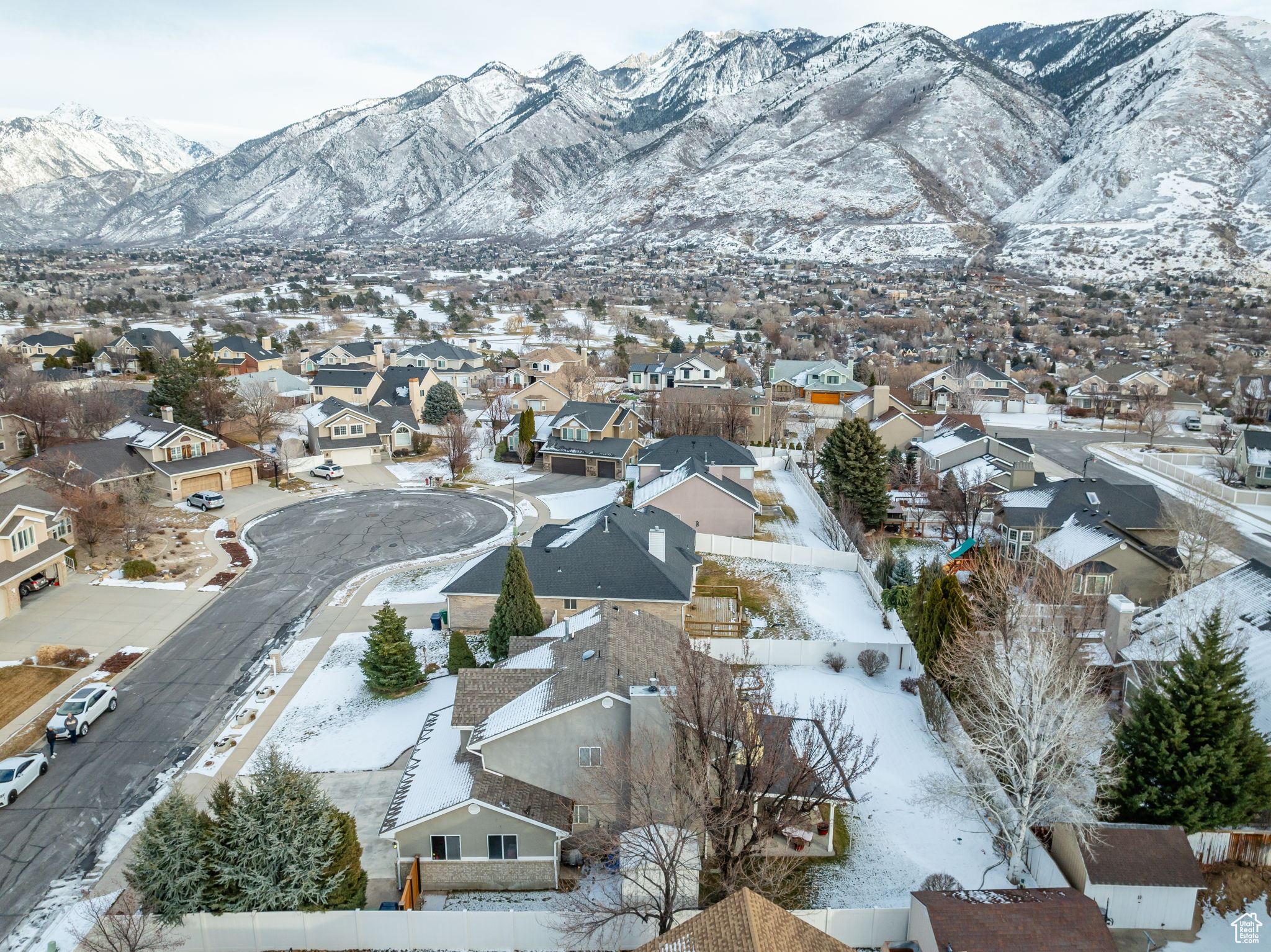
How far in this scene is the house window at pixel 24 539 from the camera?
34312mm

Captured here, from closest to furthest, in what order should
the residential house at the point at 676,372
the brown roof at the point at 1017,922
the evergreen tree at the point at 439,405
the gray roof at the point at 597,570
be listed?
the brown roof at the point at 1017,922 → the gray roof at the point at 597,570 → the evergreen tree at the point at 439,405 → the residential house at the point at 676,372

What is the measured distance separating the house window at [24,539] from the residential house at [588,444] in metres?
32.3

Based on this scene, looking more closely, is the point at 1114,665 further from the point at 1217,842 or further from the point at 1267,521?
the point at 1267,521

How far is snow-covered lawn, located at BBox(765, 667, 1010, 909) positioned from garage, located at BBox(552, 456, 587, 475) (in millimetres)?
34409

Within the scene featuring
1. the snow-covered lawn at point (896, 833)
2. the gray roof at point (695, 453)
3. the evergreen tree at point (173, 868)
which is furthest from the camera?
the gray roof at point (695, 453)

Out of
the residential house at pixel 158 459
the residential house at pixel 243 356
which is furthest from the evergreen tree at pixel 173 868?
the residential house at pixel 243 356

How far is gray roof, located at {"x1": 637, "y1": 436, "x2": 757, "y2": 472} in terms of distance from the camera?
49781mm

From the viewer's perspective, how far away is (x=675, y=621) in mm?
31438

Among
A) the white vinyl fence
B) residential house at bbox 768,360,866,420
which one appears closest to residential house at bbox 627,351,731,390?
residential house at bbox 768,360,866,420

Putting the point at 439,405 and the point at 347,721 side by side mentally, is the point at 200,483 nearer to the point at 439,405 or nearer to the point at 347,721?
the point at 439,405

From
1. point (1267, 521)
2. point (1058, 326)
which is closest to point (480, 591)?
point (1267, 521)

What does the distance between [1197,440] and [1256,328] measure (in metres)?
69.7

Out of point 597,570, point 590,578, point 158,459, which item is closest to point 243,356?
point 158,459

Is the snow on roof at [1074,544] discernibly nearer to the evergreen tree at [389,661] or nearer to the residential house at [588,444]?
the evergreen tree at [389,661]
